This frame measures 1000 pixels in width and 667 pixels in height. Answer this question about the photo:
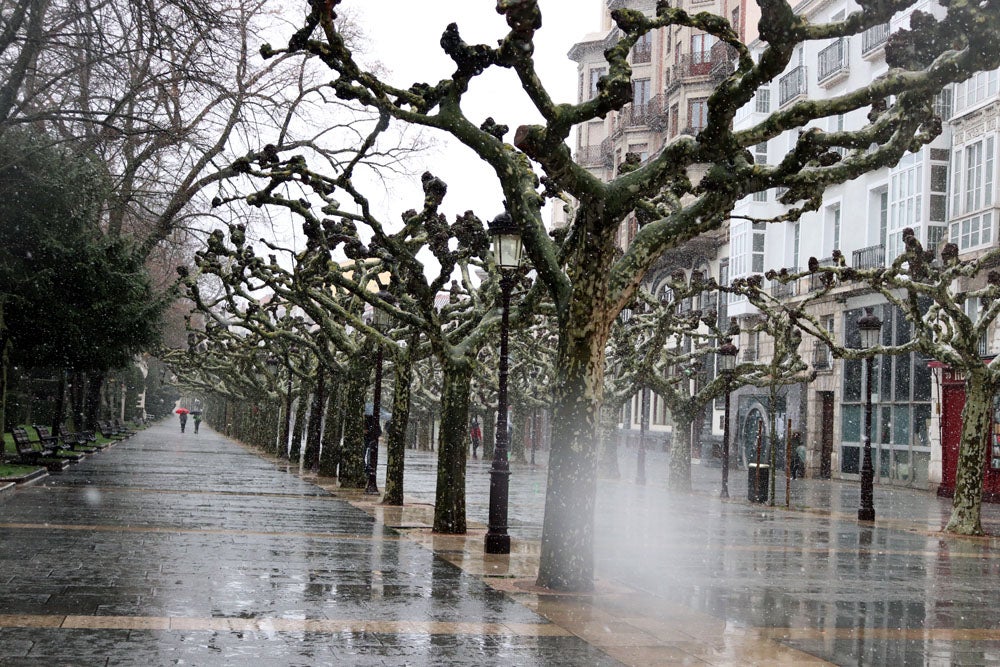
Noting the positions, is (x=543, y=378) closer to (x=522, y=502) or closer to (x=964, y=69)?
(x=522, y=502)

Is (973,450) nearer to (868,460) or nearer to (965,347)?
(965,347)

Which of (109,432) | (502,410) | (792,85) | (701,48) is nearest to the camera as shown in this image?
(502,410)

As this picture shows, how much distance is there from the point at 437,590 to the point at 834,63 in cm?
3293

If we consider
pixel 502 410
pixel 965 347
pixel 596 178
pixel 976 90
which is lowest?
pixel 502 410

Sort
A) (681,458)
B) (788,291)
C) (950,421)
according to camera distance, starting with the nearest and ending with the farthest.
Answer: (681,458)
(950,421)
(788,291)

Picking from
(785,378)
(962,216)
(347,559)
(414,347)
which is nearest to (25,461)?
(414,347)

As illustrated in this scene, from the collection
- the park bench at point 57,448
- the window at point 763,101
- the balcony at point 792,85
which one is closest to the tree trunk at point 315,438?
the park bench at point 57,448

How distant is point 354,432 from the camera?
24.1 metres

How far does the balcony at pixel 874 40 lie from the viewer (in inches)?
1372

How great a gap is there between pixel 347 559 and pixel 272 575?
1.64m

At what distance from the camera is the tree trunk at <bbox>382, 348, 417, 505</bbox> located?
19094 mm

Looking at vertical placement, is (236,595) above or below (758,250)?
below

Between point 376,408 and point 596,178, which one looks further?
point 376,408

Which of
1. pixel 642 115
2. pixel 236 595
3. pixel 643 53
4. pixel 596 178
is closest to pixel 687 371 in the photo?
pixel 596 178
